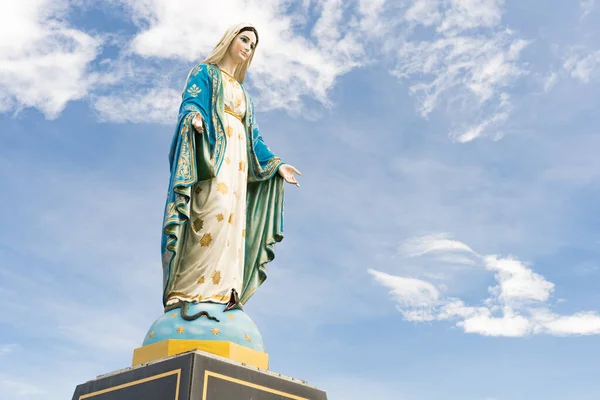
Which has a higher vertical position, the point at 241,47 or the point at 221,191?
the point at 241,47

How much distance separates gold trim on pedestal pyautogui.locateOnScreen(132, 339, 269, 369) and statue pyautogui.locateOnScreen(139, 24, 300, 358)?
0.13 metres

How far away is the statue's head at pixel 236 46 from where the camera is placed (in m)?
9.69

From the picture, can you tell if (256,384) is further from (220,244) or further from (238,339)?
(220,244)

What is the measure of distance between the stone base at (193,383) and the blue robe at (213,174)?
1.28 meters

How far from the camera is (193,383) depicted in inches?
257

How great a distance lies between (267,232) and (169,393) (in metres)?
3.31

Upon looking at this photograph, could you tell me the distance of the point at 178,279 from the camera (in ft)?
26.8

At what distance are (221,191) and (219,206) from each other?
0.22 metres

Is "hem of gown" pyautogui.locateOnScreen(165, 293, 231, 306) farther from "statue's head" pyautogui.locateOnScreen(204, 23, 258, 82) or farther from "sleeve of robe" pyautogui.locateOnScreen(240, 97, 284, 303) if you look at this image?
"statue's head" pyautogui.locateOnScreen(204, 23, 258, 82)

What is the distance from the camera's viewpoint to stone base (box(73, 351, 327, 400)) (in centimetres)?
661

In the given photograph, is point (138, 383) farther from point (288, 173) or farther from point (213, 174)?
point (288, 173)

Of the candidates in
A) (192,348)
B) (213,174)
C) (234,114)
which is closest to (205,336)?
(192,348)

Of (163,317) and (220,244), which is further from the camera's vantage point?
(220,244)

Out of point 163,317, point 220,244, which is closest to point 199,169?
point 220,244
